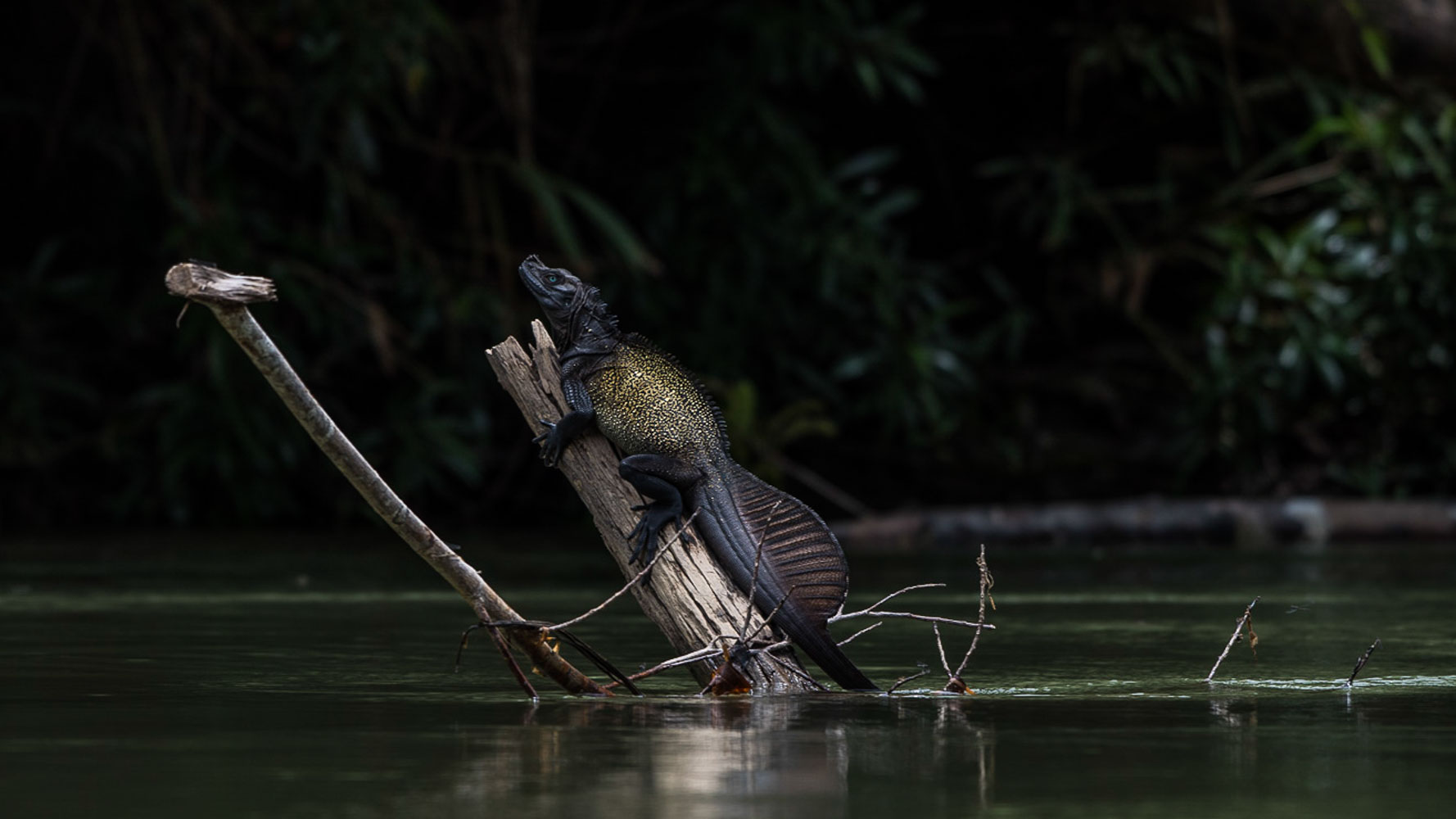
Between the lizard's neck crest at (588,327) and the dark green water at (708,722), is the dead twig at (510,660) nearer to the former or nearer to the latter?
the dark green water at (708,722)

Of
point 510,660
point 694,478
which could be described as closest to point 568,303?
point 694,478

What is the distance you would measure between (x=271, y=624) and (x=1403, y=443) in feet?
25.0

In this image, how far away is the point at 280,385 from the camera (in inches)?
120

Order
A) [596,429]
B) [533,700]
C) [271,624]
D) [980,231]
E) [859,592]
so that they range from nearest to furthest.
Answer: [533,700] < [596,429] < [271,624] < [859,592] < [980,231]

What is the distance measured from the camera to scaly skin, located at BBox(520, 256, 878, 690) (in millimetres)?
3646

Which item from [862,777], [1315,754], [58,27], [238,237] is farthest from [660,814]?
[58,27]

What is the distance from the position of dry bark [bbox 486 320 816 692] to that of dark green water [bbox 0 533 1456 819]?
15 cm

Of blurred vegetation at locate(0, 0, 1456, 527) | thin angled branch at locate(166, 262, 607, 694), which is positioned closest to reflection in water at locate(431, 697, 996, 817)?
thin angled branch at locate(166, 262, 607, 694)

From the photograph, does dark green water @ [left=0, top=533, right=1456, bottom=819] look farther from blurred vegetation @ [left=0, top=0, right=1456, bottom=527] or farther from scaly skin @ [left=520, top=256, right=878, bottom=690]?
blurred vegetation @ [left=0, top=0, right=1456, bottom=527]

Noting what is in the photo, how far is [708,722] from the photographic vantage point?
2994 mm

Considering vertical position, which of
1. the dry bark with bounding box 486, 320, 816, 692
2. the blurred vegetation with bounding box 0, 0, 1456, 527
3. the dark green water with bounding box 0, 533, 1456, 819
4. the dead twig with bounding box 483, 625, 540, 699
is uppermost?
the blurred vegetation with bounding box 0, 0, 1456, 527

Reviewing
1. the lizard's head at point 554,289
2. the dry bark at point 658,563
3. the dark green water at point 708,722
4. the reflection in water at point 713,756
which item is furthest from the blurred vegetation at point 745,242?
the reflection in water at point 713,756

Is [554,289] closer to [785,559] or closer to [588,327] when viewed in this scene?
[588,327]

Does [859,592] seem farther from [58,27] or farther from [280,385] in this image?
[58,27]
